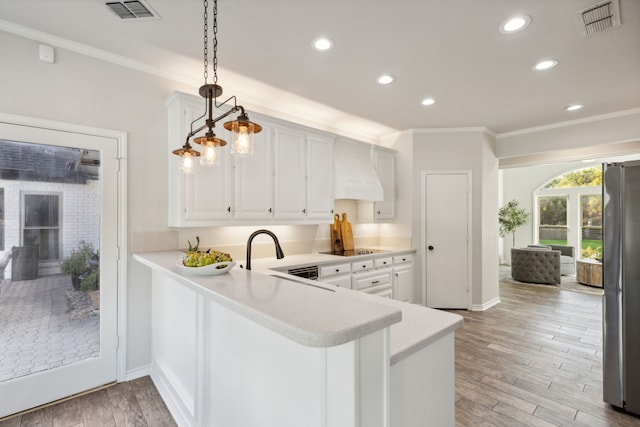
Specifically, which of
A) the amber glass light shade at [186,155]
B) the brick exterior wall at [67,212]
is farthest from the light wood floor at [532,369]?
the brick exterior wall at [67,212]

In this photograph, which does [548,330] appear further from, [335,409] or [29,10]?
[29,10]

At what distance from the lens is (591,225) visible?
804cm

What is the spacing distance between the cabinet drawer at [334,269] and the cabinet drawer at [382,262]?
521mm

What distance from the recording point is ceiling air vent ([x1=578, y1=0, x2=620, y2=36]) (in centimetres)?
198

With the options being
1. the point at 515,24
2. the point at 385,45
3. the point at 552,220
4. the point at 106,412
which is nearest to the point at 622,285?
the point at 515,24

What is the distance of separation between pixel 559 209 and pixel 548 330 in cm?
637

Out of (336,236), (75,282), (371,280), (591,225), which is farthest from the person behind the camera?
(591,225)

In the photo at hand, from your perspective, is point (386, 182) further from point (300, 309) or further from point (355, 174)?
point (300, 309)

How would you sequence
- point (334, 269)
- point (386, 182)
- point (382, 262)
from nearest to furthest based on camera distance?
point (334, 269)
point (382, 262)
point (386, 182)

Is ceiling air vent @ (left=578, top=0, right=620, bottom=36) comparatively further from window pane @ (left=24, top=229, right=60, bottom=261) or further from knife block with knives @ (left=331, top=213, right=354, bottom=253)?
window pane @ (left=24, top=229, right=60, bottom=261)

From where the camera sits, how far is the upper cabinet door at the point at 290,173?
3334 millimetres

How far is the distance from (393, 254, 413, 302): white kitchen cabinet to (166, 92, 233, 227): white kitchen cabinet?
256 centimetres

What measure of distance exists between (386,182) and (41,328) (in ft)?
14.0

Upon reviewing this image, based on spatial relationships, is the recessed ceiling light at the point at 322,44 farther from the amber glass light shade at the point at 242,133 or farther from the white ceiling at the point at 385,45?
the amber glass light shade at the point at 242,133
